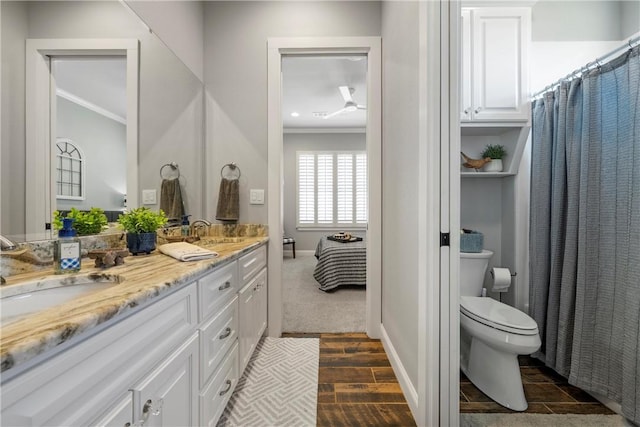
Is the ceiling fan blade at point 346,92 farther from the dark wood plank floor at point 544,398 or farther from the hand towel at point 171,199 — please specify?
the dark wood plank floor at point 544,398

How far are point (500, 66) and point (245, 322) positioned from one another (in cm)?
245

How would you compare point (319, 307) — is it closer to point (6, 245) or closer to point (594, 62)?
point (6, 245)

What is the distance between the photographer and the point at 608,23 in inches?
76.1

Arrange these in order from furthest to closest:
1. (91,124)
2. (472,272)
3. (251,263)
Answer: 1. (472,272)
2. (251,263)
3. (91,124)

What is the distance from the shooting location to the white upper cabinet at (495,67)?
75.7 inches

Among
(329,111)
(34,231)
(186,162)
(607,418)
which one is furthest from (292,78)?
(607,418)

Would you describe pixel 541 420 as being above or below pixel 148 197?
below

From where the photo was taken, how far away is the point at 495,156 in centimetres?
205

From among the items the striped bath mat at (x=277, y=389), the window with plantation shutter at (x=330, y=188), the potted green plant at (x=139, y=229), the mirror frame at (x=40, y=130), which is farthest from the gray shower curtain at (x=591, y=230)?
the window with plantation shutter at (x=330, y=188)

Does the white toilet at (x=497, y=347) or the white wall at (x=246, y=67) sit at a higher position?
the white wall at (x=246, y=67)

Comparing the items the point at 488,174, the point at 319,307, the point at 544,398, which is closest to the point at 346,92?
the point at 488,174

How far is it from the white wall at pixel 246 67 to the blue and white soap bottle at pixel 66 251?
1.36 metres

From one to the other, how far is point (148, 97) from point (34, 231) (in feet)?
3.28

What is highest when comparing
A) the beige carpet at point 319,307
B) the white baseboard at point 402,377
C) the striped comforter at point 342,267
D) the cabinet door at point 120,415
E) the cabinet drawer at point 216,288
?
the cabinet drawer at point 216,288
